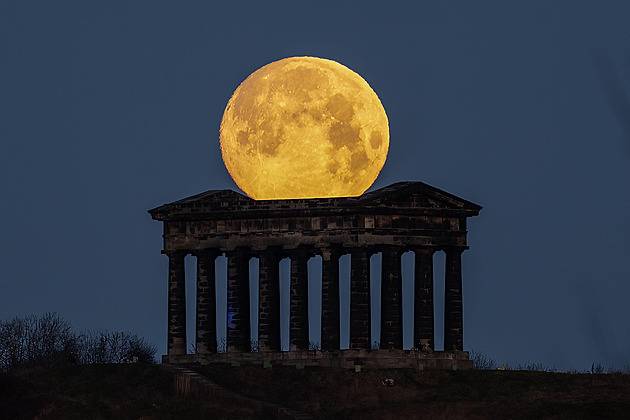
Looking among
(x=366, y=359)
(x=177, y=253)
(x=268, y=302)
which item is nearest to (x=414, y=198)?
(x=366, y=359)

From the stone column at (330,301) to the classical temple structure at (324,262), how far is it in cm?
7

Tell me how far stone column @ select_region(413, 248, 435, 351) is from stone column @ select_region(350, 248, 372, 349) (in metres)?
3.54

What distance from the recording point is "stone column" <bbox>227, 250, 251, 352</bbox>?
125 metres

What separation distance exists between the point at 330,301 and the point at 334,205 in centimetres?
687

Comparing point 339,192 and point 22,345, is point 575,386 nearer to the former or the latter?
point 339,192

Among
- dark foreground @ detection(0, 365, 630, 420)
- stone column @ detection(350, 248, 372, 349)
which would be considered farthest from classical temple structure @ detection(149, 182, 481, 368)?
dark foreground @ detection(0, 365, 630, 420)

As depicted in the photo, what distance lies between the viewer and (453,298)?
124 meters

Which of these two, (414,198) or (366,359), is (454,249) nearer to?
(414,198)

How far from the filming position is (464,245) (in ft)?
405

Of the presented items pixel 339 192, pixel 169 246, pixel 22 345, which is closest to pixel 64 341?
pixel 22 345

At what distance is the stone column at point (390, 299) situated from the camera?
396 feet

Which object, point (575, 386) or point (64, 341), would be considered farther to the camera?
point (64, 341)

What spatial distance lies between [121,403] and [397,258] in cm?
2542

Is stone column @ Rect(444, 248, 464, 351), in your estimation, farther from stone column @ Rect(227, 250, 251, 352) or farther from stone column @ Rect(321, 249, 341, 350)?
stone column @ Rect(227, 250, 251, 352)
